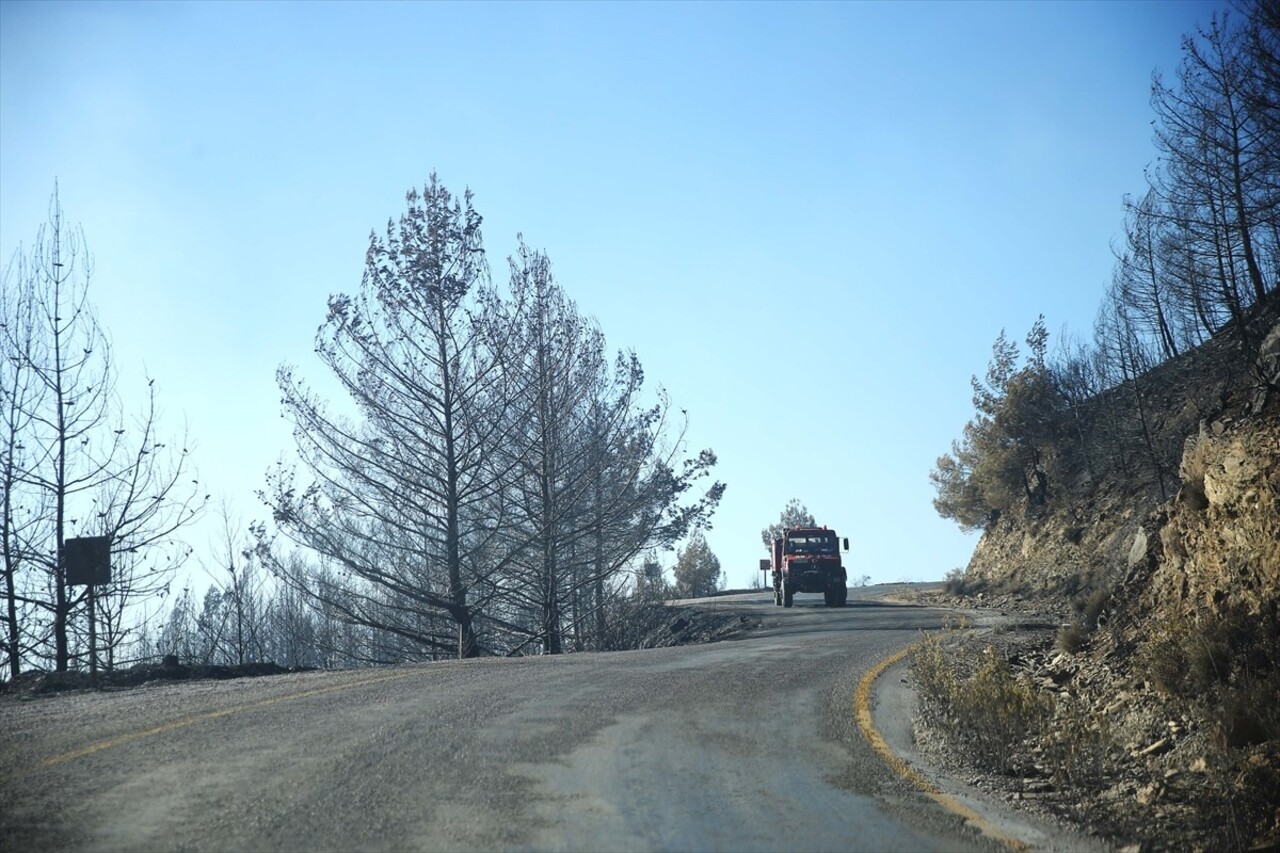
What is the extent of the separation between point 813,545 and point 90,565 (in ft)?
88.3

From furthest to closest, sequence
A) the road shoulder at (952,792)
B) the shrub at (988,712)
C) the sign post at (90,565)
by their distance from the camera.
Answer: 1. the sign post at (90,565)
2. the shrub at (988,712)
3. the road shoulder at (952,792)

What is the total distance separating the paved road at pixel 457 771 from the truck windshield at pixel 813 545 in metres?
27.9

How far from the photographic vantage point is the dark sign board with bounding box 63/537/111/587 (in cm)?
2044

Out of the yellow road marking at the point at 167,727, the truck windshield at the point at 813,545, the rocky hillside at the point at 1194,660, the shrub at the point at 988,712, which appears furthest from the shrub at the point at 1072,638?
the truck windshield at the point at 813,545

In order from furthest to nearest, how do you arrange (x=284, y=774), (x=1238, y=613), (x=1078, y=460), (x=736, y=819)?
(x=1078, y=460) < (x=1238, y=613) < (x=284, y=774) < (x=736, y=819)

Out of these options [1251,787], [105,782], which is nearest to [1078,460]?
[1251,787]

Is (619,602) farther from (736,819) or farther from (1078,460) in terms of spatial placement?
(736,819)

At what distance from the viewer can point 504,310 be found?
2847 cm

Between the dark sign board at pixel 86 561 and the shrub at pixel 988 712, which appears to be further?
the dark sign board at pixel 86 561

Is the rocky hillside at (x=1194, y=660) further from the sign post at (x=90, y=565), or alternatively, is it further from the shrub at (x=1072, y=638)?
the sign post at (x=90, y=565)

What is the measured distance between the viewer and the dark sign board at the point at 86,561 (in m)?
20.4

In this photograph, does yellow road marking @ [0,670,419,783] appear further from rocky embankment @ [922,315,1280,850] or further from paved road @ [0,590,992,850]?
rocky embankment @ [922,315,1280,850]

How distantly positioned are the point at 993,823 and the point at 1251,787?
67.9 inches

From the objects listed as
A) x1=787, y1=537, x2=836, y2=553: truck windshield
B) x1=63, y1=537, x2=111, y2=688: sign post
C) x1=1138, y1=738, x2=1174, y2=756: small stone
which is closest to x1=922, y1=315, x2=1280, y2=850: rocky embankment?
x1=1138, y1=738, x2=1174, y2=756: small stone
